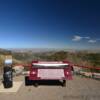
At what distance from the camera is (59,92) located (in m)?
10.1

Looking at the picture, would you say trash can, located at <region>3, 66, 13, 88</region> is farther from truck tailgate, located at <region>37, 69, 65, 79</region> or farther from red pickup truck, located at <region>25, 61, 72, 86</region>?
truck tailgate, located at <region>37, 69, 65, 79</region>

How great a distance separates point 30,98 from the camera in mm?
9109

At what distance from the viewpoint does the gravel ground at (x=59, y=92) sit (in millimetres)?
9234

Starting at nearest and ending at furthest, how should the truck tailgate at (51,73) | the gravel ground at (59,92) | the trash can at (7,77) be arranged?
the gravel ground at (59,92), the trash can at (7,77), the truck tailgate at (51,73)

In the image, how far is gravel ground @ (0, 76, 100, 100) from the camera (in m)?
9.23

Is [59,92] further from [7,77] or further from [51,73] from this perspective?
[7,77]

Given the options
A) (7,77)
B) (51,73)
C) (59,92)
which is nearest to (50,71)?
(51,73)

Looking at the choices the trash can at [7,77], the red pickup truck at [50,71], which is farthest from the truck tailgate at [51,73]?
the trash can at [7,77]

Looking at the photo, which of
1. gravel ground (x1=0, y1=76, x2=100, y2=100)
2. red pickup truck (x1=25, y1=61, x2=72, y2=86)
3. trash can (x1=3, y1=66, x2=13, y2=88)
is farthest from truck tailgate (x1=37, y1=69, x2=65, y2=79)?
trash can (x1=3, y1=66, x2=13, y2=88)

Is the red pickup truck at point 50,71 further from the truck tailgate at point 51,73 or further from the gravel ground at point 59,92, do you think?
the gravel ground at point 59,92

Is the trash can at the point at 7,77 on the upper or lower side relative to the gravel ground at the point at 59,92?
upper

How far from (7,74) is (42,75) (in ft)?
5.76

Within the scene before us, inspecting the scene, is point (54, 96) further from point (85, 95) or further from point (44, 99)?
point (85, 95)

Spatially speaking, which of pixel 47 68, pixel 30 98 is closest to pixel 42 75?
pixel 47 68
